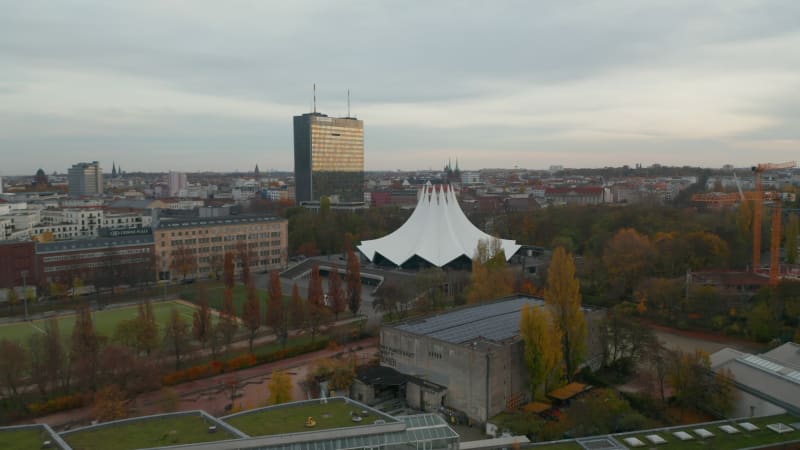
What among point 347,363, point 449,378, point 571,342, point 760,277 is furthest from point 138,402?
point 760,277

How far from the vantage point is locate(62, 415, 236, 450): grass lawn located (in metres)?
11.3

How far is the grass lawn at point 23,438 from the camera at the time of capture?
11062mm

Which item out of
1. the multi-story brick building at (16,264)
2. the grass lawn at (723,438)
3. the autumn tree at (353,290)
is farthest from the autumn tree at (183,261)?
the grass lawn at (723,438)

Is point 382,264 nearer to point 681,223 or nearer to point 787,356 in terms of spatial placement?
point 681,223

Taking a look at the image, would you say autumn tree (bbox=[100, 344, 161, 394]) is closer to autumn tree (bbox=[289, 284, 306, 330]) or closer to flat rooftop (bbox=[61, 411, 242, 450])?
flat rooftop (bbox=[61, 411, 242, 450])

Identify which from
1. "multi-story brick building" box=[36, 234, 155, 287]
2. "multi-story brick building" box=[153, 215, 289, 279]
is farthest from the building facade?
"multi-story brick building" box=[153, 215, 289, 279]

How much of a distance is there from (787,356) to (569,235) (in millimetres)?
23898

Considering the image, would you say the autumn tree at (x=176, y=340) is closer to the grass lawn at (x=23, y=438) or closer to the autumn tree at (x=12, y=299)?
the grass lawn at (x=23, y=438)

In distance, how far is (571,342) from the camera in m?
18.2

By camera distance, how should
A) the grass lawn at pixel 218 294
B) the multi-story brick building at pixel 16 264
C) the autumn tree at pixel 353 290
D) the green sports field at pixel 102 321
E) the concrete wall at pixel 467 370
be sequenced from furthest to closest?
1. the multi-story brick building at pixel 16 264
2. the grass lawn at pixel 218 294
3. the autumn tree at pixel 353 290
4. the green sports field at pixel 102 321
5. the concrete wall at pixel 467 370

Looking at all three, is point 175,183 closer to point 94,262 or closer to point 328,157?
point 328,157

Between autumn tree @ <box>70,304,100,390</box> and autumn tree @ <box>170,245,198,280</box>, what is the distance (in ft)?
55.7

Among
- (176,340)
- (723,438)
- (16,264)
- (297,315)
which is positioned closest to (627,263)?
(297,315)

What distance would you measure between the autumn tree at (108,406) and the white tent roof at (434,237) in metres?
20.8
